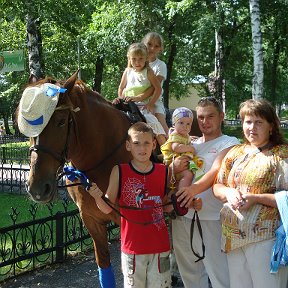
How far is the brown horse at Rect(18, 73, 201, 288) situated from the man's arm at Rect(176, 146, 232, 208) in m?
0.90

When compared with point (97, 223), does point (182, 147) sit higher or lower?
higher

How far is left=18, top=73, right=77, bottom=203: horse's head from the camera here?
2994mm

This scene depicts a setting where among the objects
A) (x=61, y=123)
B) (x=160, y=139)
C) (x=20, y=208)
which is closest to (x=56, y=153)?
(x=61, y=123)

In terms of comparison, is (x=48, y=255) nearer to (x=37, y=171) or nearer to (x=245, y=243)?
(x=37, y=171)

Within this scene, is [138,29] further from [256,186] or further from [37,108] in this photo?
[256,186]

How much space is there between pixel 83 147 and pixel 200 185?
1040 millimetres

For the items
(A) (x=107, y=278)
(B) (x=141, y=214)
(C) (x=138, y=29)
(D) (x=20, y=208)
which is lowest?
(D) (x=20, y=208)

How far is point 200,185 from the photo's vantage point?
329 cm

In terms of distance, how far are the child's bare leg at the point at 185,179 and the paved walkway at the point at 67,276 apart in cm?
223

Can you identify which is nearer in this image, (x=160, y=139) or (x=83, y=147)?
(x=83, y=147)

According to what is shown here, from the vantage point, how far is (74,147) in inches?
139

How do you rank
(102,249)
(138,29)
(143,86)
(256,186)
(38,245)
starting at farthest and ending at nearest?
(138,29)
(38,245)
(143,86)
(102,249)
(256,186)

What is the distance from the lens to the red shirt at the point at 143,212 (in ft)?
10.3

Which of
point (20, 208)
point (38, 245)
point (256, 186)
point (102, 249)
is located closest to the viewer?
point (256, 186)
